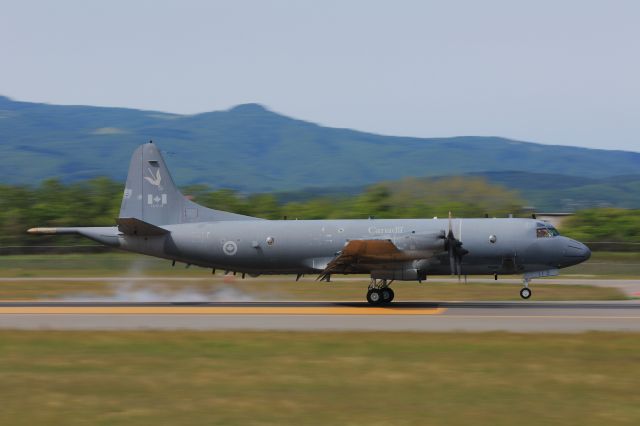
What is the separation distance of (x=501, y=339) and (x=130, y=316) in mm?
13130

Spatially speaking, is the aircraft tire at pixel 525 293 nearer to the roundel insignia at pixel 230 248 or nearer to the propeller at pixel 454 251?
the propeller at pixel 454 251

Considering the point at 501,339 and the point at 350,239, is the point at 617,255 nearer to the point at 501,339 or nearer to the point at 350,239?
the point at 350,239

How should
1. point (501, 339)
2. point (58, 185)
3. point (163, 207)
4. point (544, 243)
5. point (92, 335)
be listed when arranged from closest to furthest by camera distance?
point (501, 339) < point (92, 335) < point (544, 243) < point (163, 207) < point (58, 185)

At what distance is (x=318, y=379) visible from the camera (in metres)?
17.0

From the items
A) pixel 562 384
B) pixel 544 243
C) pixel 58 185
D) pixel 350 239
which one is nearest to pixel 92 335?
pixel 350 239

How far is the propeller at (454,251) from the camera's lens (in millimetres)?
29906

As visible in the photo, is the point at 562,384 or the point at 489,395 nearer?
the point at 489,395

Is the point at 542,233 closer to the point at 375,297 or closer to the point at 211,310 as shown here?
the point at 375,297

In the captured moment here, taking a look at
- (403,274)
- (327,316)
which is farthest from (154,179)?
(403,274)

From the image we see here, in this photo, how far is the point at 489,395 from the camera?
15.4 meters

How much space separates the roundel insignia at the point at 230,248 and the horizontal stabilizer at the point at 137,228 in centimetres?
252

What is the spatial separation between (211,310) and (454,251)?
931 cm

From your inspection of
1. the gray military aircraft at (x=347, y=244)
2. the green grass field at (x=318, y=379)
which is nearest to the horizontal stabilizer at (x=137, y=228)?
the gray military aircraft at (x=347, y=244)

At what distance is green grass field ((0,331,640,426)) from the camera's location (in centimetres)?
1392
